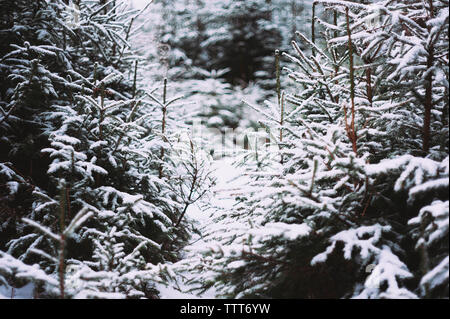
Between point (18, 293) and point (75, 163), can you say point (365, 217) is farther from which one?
point (18, 293)

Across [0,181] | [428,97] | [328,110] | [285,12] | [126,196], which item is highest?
[285,12]

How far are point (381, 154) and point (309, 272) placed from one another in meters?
1.17

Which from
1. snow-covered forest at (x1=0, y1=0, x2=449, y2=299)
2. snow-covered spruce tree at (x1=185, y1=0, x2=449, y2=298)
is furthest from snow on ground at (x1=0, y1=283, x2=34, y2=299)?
snow-covered spruce tree at (x1=185, y1=0, x2=449, y2=298)

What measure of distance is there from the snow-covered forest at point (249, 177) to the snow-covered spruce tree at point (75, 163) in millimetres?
20

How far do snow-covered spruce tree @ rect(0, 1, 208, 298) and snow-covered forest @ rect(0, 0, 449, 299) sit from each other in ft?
0.06

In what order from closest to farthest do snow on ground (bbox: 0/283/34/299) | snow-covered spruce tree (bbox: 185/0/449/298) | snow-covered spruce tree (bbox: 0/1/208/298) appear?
snow-covered spruce tree (bbox: 185/0/449/298) → snow on ground (bbox: 0/283/34/299) → snow-covered spruce tree (bbox: 0/1/208/298)

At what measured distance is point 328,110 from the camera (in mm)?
3104

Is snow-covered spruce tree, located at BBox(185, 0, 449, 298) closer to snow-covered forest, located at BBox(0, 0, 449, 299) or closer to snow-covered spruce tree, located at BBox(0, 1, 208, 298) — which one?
snow-covered forest, located at BBox(0, 0, 449, 299)

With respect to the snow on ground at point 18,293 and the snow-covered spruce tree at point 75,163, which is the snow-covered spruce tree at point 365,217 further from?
the snow on ground at point 18,293

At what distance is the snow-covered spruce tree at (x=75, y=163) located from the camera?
275cm

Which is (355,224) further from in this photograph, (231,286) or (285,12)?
(285,12)

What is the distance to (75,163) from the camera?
112 inches

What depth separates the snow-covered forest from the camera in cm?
199
